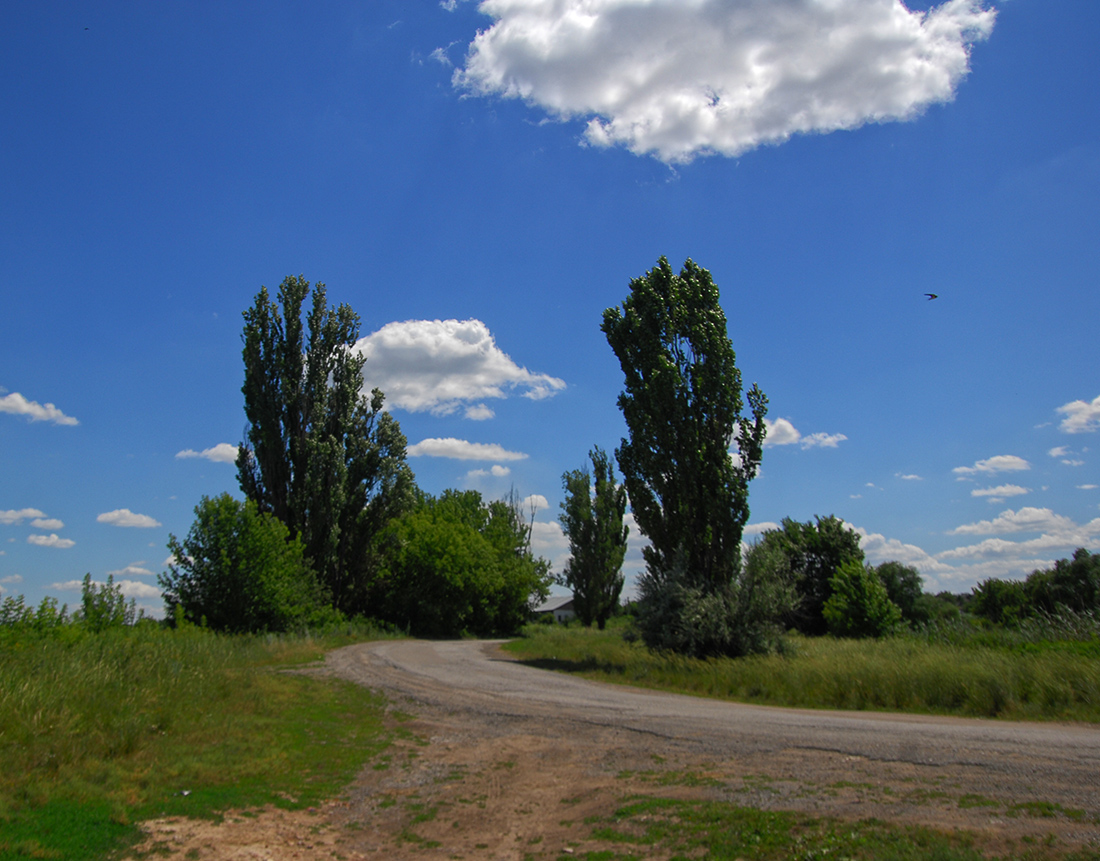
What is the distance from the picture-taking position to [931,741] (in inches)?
332

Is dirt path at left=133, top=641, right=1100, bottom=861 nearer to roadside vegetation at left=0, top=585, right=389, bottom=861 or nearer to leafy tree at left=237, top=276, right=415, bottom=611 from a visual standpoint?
roadside vegetation at left=0, top=585, right=389, bottom=861

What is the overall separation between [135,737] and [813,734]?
8.68 metres

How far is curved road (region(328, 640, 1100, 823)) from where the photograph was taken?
6.49 meters

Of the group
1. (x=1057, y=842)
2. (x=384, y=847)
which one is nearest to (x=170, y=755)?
(x=384, y=847)

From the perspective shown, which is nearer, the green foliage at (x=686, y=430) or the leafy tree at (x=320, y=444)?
the green foliage at (x=686, y=430)

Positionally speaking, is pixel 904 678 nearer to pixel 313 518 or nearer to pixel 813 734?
pixel 813 734

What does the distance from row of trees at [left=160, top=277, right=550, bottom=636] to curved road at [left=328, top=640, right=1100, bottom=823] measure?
10.3 metres

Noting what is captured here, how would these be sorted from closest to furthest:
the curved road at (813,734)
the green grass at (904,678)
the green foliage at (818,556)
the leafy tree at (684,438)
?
the curved road at (813,734)
the green grass at (904,678)
the leafy tree at (684,438)
the green foliage at (818,556)

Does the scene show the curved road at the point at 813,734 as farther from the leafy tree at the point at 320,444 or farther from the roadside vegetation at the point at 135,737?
the leafy tree at the point at 320,444

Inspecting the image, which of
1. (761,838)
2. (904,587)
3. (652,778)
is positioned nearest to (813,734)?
(652,778)

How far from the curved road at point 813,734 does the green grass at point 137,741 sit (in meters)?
3.23

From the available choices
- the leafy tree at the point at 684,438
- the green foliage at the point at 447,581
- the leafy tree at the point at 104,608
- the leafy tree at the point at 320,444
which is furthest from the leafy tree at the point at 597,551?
the leafy tree at the point at 104,608

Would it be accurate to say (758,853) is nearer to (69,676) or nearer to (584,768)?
(584,768)

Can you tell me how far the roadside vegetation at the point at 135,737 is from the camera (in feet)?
19.1
